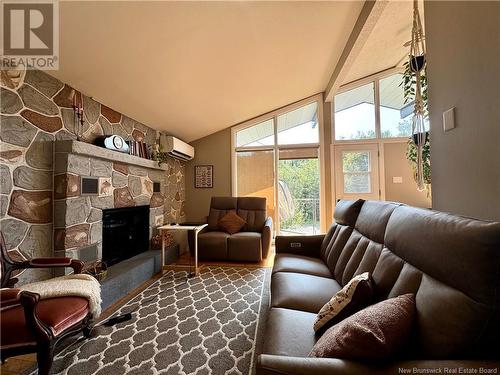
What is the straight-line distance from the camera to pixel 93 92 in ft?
8.56

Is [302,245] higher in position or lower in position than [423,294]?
lower

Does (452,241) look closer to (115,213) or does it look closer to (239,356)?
(239,356)

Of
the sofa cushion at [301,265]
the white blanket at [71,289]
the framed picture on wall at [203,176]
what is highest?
the framed picture on wall at [203,176]

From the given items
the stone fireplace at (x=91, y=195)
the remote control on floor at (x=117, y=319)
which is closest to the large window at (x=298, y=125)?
the stone fireplace at (x=91, y=195)

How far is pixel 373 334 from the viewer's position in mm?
765

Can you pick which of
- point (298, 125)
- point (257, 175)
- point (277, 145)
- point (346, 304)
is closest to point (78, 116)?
point (346, 304)

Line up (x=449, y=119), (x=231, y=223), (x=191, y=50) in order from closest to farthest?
1. (x=449, y=119)
2. (x=191, y=50)
3. (x=231, y=223)

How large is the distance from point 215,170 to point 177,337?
3.69 meters

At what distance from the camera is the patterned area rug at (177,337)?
151 cm

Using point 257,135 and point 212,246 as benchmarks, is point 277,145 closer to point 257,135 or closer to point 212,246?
point 257,135

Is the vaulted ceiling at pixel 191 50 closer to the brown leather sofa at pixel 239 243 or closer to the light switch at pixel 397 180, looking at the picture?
the brown leather sofa at pixel 239 243

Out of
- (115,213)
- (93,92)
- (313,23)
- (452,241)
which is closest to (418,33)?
(313,23)

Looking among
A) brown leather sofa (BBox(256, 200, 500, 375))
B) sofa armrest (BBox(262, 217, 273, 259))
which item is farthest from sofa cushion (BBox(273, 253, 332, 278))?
sofa armrest (BBox(262, 217, 273, 259))

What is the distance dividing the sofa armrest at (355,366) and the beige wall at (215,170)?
174 inches
